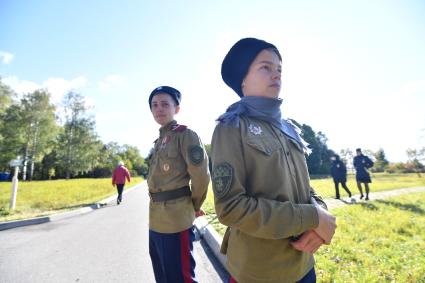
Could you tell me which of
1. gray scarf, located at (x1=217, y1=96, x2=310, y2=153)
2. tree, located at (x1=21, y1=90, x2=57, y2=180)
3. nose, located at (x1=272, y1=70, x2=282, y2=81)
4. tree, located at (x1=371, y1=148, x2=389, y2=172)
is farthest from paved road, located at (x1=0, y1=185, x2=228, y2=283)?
tree, located at (x1=371, y1=148, x2=389, y2=172)

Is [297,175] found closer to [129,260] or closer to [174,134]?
[174,134]

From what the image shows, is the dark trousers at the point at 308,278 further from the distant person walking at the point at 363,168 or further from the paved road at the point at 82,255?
the distant person walking at the point at 363,168

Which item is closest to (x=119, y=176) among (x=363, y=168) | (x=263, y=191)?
(x=363, y=168)

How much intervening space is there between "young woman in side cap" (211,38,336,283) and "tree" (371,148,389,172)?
2742 inches

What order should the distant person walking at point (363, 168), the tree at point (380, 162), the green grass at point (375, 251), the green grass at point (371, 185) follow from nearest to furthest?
the green grass at point (375, 251) → the distant person walking at point (363, 168) → the green grass at point (371, 185) → the tree at point (380, 162)

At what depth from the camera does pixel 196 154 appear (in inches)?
104

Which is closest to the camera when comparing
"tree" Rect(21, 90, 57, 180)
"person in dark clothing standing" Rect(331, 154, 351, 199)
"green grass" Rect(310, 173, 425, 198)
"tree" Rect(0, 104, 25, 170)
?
"person in dark clothing standing" Rect(331, 154, 351, 199)

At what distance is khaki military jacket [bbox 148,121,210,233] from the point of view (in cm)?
256

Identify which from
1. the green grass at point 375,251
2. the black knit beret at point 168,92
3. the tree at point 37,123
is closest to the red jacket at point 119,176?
the green grass at point 375,251

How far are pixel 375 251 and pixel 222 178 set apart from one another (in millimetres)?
4238

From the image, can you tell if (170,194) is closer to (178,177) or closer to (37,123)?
(178,177)

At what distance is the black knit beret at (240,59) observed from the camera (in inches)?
66.7

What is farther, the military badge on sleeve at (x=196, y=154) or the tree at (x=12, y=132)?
the tree at (x=12, y=132)

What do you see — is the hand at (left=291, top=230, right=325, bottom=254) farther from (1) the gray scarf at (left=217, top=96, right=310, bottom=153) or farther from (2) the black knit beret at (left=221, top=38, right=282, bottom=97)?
(2) the black knit beret at (left=221, top=38, right=282, bottom=97)
